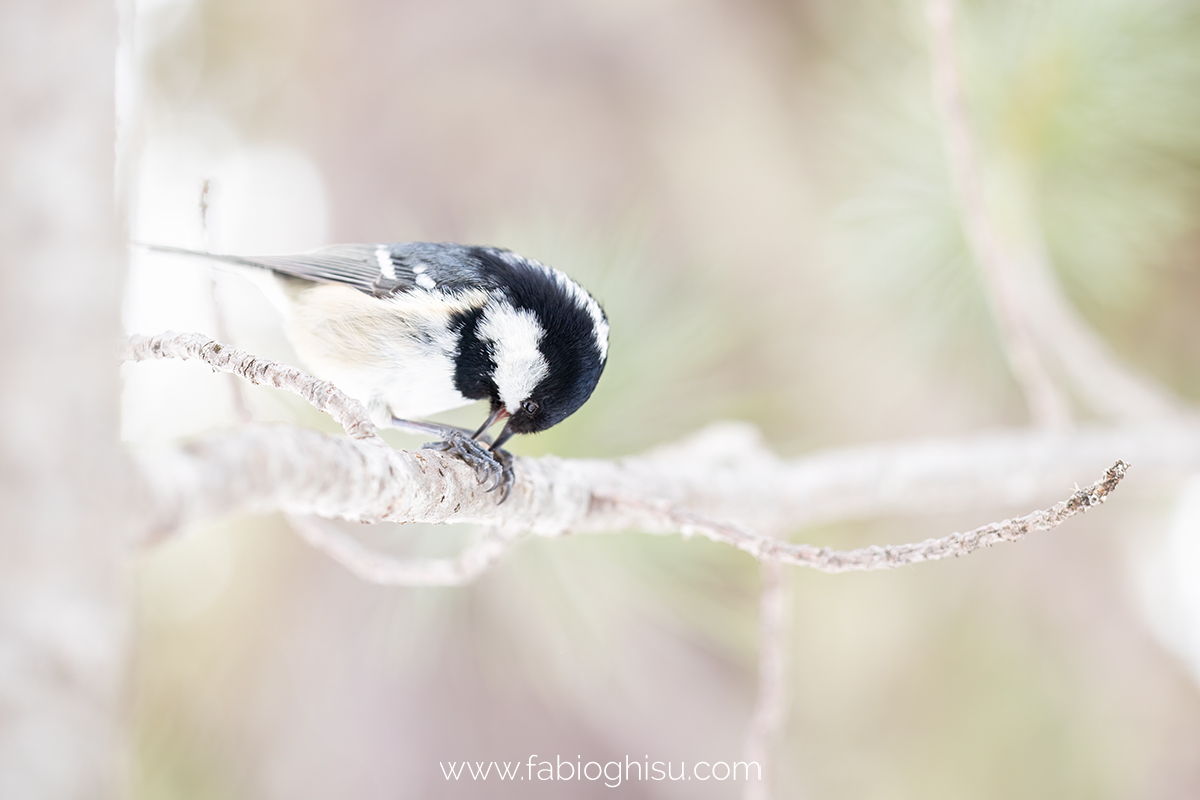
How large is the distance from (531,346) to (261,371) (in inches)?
12.0

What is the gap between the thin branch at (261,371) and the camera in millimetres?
441

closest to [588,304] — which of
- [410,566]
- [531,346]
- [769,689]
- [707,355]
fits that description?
[531,346]

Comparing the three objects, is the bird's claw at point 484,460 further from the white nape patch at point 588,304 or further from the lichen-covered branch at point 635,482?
the white nape patch at point 588,304

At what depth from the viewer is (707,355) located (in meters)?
1.21

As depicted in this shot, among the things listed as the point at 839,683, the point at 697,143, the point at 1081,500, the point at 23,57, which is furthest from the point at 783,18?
the point at 23,57

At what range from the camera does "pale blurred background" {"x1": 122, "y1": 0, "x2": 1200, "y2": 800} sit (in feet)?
3.86

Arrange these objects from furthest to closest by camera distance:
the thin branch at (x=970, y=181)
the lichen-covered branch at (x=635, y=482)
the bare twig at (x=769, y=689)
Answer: the thin branch at (x=970, y=181) < the bare twig at (x=769, y=689) < the lichen-covered branch at (x=635, y=482)

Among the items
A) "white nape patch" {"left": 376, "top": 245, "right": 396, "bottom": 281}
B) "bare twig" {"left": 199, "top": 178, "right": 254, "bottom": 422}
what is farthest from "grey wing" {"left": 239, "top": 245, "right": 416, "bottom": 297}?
"bare twig" {"left": 199, "top": 178, "right": 254, "bottom": 422}

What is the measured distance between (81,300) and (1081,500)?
48cm

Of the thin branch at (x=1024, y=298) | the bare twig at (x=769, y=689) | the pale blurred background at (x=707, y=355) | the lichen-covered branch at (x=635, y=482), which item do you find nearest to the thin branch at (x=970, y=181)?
the thin branch at (x=1024, y=298)

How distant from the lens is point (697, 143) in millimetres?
1967

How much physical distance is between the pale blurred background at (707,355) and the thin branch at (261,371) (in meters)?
0.47

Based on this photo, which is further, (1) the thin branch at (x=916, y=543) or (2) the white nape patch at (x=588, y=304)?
(2) the white nape patch at (x=588, y=304)

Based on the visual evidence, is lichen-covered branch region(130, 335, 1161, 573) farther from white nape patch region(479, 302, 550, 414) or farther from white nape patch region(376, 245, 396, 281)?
white nape patch region(376, 245, 396, 281)
